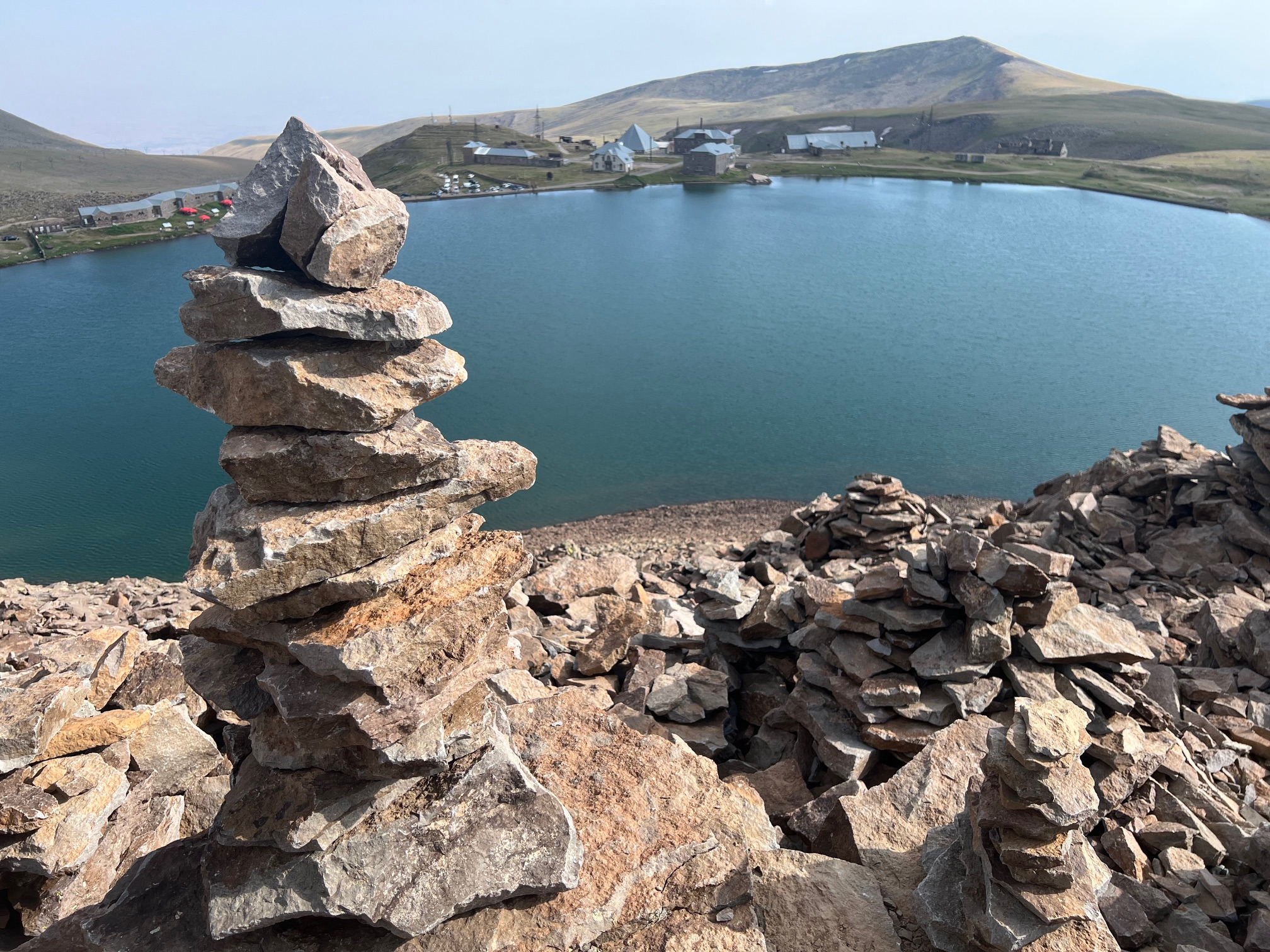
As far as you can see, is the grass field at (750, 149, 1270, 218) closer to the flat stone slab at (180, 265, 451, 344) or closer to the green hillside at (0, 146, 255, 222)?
the green hillside at (0, 146, 255, 222)

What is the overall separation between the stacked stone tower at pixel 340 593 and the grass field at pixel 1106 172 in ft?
421

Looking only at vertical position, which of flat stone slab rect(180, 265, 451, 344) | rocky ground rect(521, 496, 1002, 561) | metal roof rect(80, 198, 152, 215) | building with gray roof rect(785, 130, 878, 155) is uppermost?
building with gray roof rect(785, 130, 878, 155)

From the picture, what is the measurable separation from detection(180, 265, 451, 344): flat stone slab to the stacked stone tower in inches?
0.7

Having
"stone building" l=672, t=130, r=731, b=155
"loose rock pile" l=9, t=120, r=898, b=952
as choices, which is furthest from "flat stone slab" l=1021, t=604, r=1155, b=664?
"stone building" l=672, t=130, r=731, b=155

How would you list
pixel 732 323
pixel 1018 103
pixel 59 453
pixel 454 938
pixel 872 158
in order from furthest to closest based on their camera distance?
pixel 1018 103, pixel 872 158, pixel 732 323, pixel 59 453, pixel 454 938

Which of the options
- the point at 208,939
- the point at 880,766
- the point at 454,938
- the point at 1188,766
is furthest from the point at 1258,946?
the point at 208,939

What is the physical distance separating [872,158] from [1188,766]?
171789 millimetres

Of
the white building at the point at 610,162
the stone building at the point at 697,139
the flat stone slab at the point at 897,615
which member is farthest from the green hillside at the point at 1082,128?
the flat stone slab at the point at 897,615

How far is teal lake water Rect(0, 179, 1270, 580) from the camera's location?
3575cm

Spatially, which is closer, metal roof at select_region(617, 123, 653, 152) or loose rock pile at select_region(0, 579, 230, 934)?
loose rock pile at select_region(0, 579, 230, 934)

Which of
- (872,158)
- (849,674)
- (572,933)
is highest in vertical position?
(872,158)

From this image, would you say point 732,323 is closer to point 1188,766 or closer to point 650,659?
point 650,659

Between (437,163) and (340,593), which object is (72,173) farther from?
(340,593)

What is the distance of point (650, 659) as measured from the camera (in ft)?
46.5
